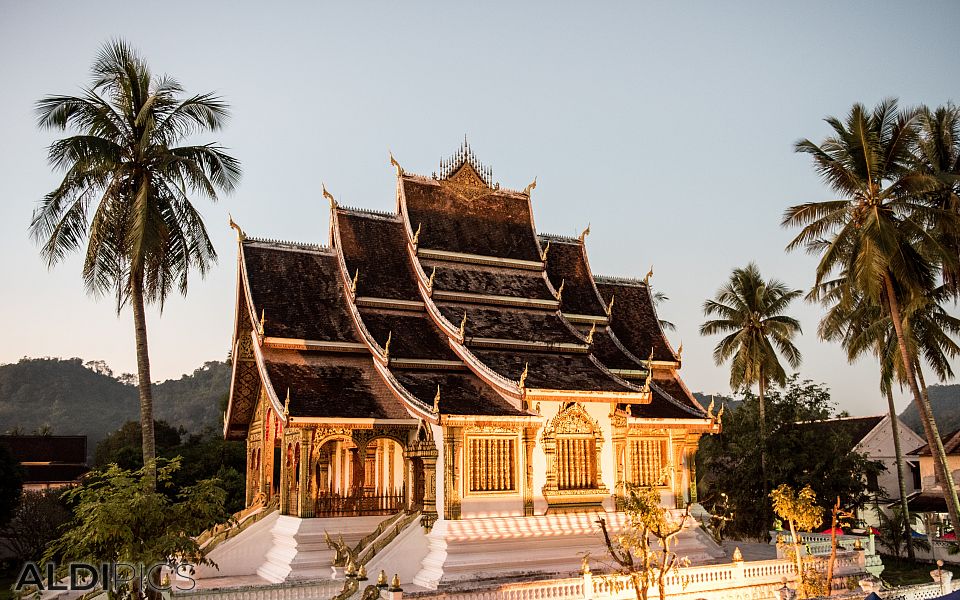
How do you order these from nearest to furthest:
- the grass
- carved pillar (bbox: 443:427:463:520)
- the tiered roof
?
carved pillar (bbox: 443:427:463:520) < the tiered roof < the grass

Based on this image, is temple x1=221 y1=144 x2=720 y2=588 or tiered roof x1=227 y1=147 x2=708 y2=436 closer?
temple x1=221 y1=144 x2=720 y2=588

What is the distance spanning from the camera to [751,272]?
28547 millimetres

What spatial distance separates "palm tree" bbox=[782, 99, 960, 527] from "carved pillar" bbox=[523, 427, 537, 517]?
7555 mm

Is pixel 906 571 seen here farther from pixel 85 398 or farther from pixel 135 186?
pixel 85 398

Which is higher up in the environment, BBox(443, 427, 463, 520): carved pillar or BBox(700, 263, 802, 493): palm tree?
BBox(700, 263, 802, 493): palm tree

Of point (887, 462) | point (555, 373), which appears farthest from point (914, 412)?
point (555, 373)

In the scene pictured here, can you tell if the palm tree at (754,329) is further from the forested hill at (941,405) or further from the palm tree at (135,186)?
the forested hill at (941,405)

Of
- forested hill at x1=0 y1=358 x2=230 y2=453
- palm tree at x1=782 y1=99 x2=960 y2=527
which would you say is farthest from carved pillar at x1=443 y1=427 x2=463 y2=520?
forested hill at x1=0 y1=358 x2=230 y2=453

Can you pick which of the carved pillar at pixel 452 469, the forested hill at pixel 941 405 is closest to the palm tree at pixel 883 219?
the carved pillar at pixel 452 469

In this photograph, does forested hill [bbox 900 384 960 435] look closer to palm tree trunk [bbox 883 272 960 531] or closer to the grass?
the grass

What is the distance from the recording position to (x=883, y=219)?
18.0 meters

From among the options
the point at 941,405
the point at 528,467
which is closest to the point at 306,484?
the point at 528,467

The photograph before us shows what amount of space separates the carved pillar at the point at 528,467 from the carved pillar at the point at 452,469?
1.42 metres

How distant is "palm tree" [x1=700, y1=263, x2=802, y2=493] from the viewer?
28.0m
